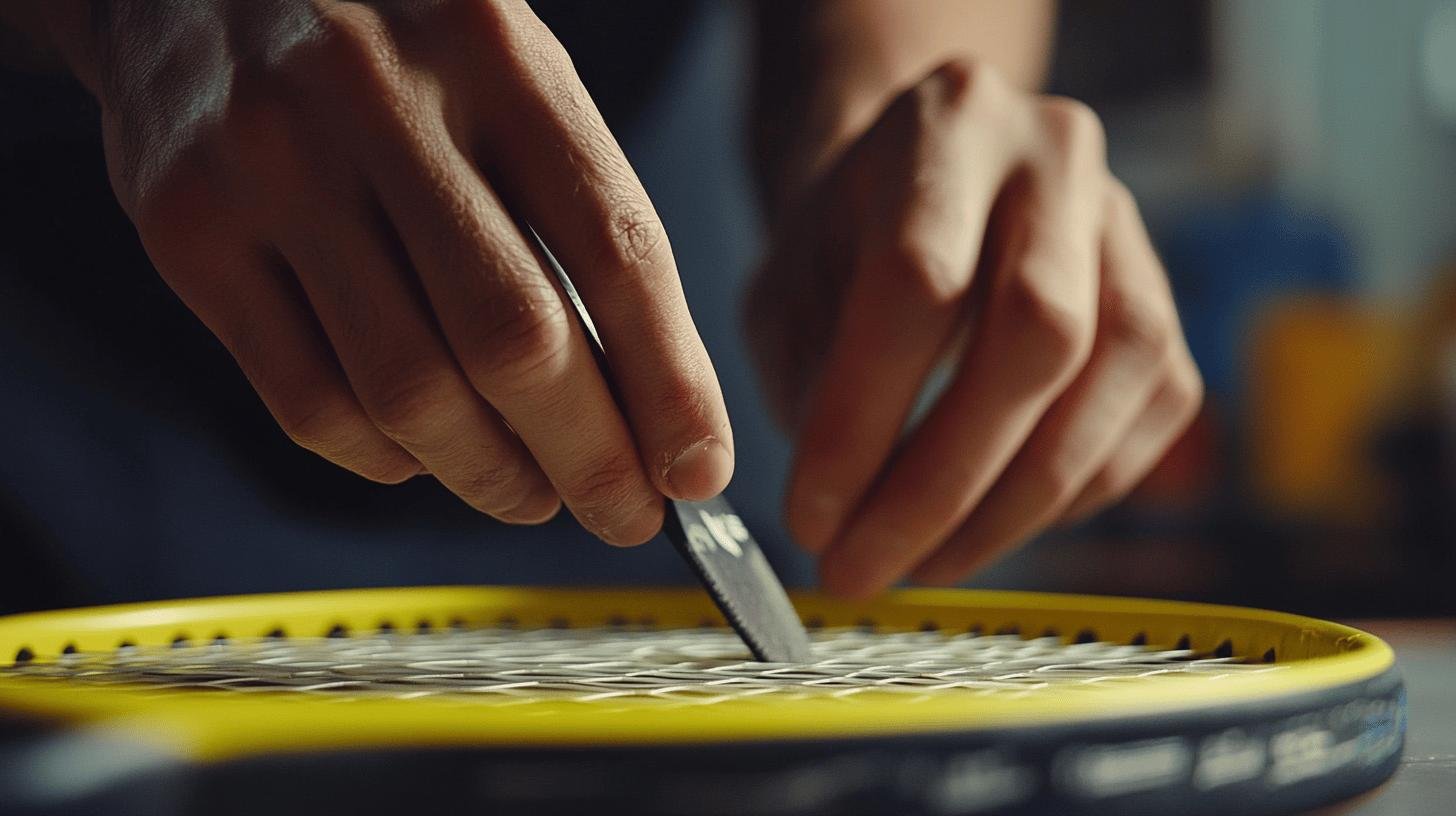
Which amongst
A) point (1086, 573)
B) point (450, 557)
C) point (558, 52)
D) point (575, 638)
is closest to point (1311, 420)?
point (1086, 573)

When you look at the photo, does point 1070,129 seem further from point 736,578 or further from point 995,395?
point 736,578

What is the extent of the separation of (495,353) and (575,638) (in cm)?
22

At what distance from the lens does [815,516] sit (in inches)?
23.0

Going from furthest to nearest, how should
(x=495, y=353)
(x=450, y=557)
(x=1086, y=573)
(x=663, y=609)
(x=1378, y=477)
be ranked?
(x=1086, y=573) → (x=1378, y=477) → (x=450, y=557) → (x=663, y=609) → (x=495, y=353)

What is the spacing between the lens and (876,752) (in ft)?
0.78

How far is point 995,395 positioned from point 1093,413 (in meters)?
0.08

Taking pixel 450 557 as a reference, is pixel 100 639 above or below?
above

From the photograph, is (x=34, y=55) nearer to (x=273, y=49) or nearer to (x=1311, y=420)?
(x=273, y=49)

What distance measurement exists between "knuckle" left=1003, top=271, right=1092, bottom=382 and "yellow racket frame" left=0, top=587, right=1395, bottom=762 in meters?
0.10

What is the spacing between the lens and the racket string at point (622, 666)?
33cm

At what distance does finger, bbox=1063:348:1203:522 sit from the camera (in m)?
0.69

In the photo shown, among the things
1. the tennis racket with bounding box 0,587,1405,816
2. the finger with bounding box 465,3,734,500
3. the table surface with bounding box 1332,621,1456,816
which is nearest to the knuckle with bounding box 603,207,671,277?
the finger with bounding box 465,3,734,500

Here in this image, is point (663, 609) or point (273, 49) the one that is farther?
point (663, 609)

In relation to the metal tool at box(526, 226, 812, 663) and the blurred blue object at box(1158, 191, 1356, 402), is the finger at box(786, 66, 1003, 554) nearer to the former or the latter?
the metal tool at box(526, 226, 812, 663)
